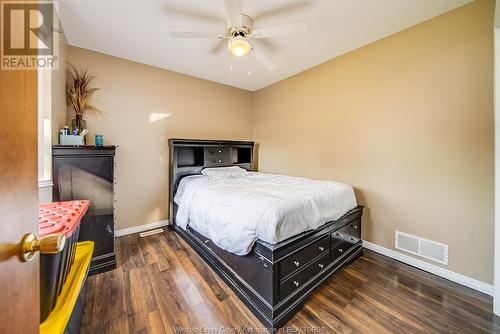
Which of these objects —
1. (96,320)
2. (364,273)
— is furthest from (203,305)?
(364,273)

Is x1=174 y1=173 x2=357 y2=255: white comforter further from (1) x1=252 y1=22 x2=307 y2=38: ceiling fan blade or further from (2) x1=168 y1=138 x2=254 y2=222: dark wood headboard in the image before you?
(1) x1=252 y1=22 x2=307 y2=38: ceiling fan blade

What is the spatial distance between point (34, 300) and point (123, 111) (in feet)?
9.97

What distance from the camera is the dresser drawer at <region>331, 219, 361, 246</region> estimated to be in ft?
7.26

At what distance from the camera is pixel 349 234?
2.46 m

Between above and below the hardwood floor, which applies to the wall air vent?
above

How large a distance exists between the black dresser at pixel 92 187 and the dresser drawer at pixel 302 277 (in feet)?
6.22

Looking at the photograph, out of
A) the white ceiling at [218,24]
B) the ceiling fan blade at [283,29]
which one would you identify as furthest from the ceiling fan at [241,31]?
the white ceiling at [218,24]

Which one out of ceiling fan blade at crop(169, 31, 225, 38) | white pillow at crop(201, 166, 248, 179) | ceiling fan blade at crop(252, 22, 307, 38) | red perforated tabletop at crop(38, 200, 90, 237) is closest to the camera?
red perforated tabletop at crop(38, 200, 90, 237)

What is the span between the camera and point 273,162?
4.23m

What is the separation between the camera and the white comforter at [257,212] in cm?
167

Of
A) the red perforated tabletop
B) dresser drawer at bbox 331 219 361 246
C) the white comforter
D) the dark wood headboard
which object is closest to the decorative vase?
the dark wood headboard

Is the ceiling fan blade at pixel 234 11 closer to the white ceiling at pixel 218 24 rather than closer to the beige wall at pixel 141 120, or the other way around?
the white ceiling at pixel 218 24

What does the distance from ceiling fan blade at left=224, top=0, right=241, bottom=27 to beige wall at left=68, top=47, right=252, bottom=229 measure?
1944 millimetres

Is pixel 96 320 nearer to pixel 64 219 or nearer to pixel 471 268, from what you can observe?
pixel 64 219
